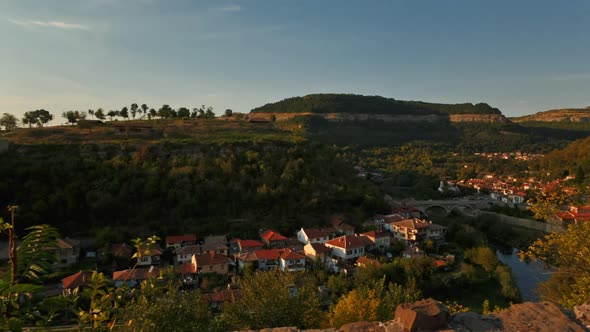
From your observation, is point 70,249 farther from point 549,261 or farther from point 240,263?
point 549,261

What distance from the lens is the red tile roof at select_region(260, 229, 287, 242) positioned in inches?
1005

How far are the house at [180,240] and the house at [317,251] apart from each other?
8.29 metres

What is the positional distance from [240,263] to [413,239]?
1517 centimetres

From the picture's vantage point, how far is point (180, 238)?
2456 centimetres

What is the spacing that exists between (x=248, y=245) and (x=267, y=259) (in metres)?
2.59

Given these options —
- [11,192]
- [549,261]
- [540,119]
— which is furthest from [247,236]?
[540,119]

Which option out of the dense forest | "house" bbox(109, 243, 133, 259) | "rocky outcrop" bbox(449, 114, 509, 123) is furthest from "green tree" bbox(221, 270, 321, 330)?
"rocky outcrop" bbox(449, 114, 509, 123)

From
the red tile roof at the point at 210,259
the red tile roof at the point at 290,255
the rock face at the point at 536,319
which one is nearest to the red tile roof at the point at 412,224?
the red tile roof at the point at 290,255

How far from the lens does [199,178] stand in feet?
96.0

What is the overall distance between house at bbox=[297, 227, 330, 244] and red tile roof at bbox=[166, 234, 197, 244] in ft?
26.7

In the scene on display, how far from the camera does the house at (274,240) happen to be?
25.2m

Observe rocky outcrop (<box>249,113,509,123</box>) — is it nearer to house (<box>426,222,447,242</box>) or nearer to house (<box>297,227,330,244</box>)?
house (<box>426,222,447,242</box>)

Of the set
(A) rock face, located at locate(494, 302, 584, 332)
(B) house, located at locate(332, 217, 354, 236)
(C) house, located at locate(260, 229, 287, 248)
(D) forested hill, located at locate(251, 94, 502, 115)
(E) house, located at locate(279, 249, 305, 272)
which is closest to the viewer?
(A) rock face, located at locate(494, 302, 584, 332)

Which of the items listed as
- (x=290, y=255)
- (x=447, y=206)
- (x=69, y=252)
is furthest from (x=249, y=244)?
(x=447, y=206)
